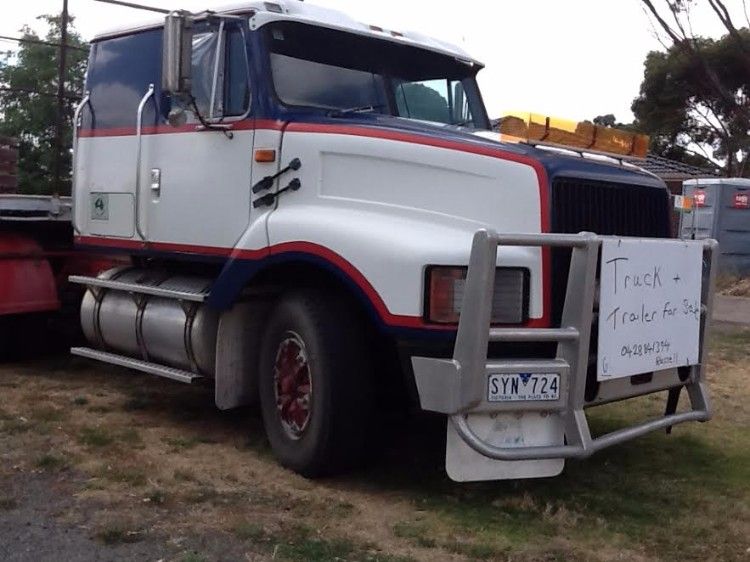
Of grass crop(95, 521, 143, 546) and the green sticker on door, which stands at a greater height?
the green sticker on door

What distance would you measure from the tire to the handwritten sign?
123cm

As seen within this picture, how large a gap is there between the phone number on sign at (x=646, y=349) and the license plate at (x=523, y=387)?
1.76 ft

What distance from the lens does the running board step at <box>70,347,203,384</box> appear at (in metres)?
6.20

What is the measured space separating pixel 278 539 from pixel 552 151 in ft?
7.72

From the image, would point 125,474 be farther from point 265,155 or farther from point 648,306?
point 648,306

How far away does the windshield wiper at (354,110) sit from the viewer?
5.86 meters

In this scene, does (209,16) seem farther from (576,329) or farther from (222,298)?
(576,329)

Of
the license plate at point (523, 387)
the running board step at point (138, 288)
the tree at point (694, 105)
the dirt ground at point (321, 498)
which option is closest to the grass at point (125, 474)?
the dirt ground at point (321, 498)

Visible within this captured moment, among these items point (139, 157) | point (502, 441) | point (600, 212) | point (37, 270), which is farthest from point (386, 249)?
point (37, 270)

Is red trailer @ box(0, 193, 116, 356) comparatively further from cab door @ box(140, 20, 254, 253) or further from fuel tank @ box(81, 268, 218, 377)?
cab door @ box(140, 20, 254, 253)

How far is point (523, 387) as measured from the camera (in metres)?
4.70

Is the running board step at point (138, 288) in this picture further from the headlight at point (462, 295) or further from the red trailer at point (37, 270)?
the headlight at point (462, 295)

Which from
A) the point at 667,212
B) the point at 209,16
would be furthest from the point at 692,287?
the point at 209,16

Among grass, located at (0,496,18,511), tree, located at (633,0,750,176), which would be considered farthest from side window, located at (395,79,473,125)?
tree, located at (633,0,750,176)
